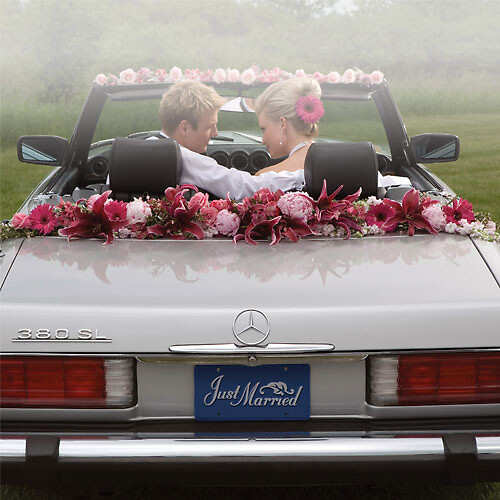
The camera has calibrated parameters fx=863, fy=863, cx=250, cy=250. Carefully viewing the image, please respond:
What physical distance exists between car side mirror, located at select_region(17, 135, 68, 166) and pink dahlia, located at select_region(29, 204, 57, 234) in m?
1.61

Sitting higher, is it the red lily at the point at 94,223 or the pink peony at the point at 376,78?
the pink peony at the point at 376,78

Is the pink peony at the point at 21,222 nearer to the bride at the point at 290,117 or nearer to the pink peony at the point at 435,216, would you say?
the bride at the point at 290,117

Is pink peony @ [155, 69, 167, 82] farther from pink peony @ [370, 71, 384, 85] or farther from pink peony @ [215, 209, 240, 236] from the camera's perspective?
pink peony @ [215, 209, 240, 236]

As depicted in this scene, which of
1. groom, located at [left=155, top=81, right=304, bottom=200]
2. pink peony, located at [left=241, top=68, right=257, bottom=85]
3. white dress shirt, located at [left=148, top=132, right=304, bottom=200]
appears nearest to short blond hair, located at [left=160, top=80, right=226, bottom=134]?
groom, located at [left=155, top=81, right=304, bottom=200]

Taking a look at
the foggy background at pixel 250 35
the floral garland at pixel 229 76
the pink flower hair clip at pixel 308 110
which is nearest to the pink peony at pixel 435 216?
the pink flower hair clip at pixel 308 110

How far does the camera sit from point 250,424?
2779 millimetres

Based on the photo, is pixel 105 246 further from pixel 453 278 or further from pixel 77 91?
pixel 77 91

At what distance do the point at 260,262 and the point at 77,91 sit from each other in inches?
1035

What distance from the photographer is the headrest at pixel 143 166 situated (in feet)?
11.8

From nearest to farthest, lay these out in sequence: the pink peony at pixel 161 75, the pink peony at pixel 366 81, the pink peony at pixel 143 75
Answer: the pink peony at pixel 366 81
the pink peony at pixel 143 75
the pink peony at pixel 161 75

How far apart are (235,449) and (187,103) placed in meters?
2.14

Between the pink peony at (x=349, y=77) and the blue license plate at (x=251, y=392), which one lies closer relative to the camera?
the blue license plate at (x=251, y=392)

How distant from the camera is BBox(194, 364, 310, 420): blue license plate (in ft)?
8.92

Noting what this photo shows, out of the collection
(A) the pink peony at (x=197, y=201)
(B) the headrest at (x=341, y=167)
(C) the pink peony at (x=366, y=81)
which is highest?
(B) the headrest at (x=341, y=167)
